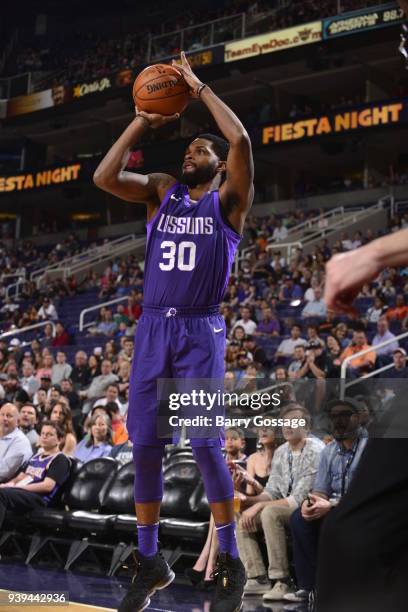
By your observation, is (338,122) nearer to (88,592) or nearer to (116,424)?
(116,424)

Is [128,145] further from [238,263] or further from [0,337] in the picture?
[238,263]

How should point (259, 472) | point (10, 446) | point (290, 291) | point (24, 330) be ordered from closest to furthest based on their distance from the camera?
point (259, 472) < point (10, 446) < point (290, 291) < point (24, 330)

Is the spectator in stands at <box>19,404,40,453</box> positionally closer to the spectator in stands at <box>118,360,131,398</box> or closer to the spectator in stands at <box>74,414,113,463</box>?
the spectator in stands at <box>74,414,113,463</box>

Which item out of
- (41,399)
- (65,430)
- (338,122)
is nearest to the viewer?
(65,430)

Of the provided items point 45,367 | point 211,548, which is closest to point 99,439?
point 211,548

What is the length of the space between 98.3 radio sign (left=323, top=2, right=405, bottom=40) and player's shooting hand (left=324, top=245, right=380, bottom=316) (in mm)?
19131

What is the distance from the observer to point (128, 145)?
3.97 m

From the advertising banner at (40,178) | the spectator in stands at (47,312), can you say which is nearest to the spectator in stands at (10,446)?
the spectator in stands at (47,312)

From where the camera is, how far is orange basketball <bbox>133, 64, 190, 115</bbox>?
3.91m

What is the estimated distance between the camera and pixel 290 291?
14.8m

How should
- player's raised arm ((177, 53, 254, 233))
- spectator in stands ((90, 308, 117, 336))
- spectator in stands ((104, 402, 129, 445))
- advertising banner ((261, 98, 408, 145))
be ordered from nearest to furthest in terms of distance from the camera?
player's raised arm ((177, 53, 254, 233))
spectator in stands ((104, 402, 129, 445))
spectator in stands ((90, 308, 117, 336))
advertising banner ((261, 98, 408, 145))

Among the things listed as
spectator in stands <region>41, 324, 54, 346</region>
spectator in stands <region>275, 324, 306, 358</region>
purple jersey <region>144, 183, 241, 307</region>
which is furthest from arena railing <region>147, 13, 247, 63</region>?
purple jersey <region>144, 183, 241, 307</region>

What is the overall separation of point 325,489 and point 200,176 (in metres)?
2.46

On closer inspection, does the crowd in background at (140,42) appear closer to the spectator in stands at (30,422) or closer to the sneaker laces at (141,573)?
the spectator in stands at (30,422)
